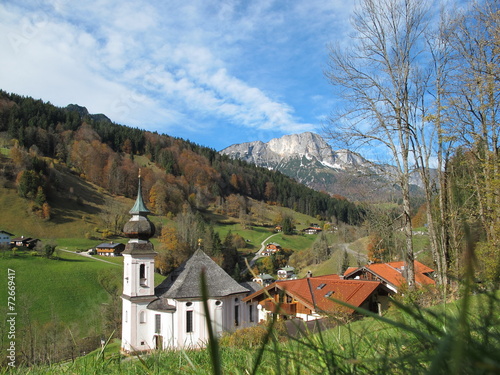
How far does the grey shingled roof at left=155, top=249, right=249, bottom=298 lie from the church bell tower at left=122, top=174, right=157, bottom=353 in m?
1.36

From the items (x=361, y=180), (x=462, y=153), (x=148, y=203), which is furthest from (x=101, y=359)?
(x=148, y=203)

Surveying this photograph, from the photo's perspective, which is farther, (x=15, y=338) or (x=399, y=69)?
(x=15, y=338)

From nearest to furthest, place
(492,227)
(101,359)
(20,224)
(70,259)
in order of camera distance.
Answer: (101,359)
(492,227)
(70,259)
(20,224)

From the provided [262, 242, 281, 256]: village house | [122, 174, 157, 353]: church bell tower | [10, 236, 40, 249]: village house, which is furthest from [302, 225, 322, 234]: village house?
[122, 174, 157, 353]: church bell tower

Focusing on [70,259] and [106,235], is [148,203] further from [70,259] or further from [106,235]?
[70,259]

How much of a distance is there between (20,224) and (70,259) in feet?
65.2

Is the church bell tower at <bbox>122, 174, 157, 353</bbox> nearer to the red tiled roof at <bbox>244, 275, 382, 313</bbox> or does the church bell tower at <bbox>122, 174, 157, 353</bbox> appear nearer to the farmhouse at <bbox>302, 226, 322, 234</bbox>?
the red tiled roof at <bbox>244, 275, 382, 313</bbox>

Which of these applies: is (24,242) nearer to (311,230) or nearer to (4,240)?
(4,240)

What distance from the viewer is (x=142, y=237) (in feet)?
89.9

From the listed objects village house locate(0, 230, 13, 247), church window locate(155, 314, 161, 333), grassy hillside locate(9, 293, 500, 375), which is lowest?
church window locate(155, 314, 161, 333)

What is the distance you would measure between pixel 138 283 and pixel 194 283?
12.5 ft

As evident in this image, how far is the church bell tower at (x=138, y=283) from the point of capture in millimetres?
25656

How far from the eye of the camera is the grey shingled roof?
2548 centimetres

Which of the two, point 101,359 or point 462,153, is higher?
point 462,153
